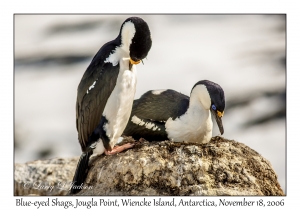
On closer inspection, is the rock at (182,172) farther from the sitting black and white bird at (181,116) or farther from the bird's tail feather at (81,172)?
the sitting black and white bird at (181,116)

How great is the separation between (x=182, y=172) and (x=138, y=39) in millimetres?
1887

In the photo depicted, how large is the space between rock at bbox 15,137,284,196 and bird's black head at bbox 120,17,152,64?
1266mm

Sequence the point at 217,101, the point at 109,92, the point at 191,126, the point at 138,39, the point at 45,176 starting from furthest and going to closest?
the point at 45,176
the point at 191,126
the point at 217,101
the point at 109,92
the point at 138,39

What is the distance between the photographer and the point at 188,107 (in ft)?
31.3

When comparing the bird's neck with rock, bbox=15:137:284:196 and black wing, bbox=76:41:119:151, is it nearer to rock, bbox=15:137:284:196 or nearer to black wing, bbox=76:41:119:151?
rock, bbox=15:137:284:196

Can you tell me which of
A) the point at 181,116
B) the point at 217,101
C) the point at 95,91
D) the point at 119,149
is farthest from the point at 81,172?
the point at 217,101

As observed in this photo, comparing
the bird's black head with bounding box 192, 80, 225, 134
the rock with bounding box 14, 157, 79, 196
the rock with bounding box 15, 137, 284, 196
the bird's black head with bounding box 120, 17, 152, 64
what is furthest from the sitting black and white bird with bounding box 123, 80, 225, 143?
the rock with bounding box 14, 157, 79, 196

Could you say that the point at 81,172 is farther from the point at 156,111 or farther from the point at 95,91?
the point at 156,111

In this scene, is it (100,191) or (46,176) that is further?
(46,176)

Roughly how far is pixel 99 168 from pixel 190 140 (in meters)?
1.43

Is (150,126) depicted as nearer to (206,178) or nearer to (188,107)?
(188,107)

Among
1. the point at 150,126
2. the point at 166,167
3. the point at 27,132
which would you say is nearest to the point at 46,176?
the point at 27,132

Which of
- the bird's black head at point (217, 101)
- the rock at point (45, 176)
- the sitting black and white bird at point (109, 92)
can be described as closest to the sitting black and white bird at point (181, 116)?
the bird's black head at point (217, 101)

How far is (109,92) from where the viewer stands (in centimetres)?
887
